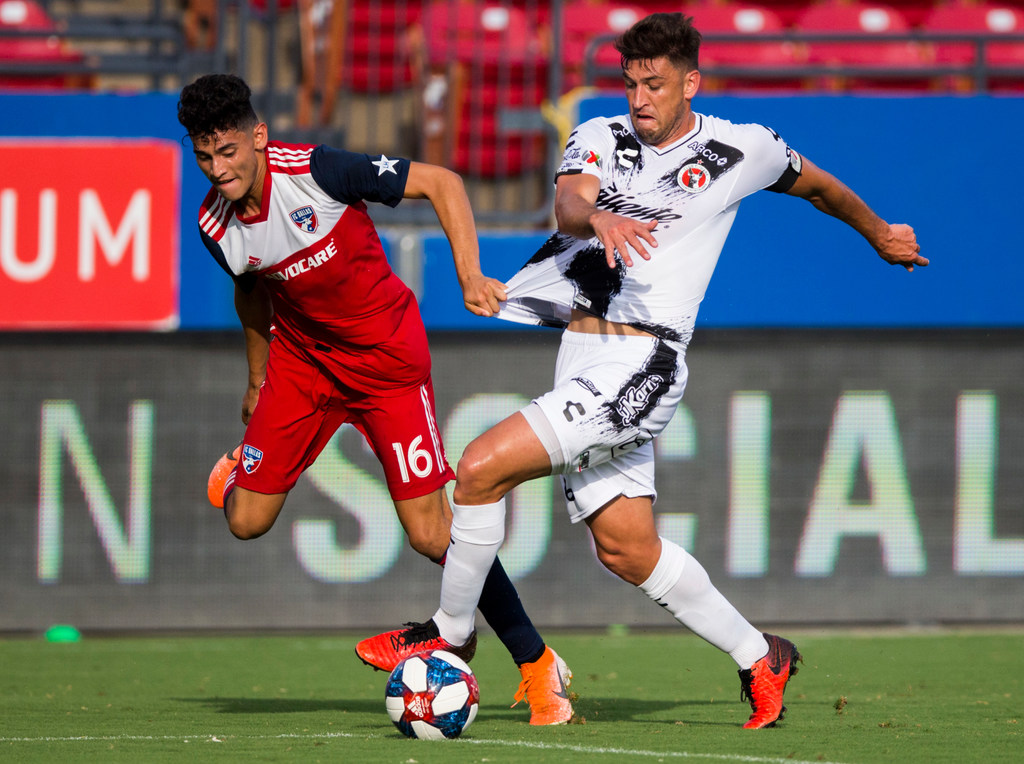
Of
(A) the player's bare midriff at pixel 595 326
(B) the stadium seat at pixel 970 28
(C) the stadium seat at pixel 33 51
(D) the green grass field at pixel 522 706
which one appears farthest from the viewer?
(B) the stadium seat at pixel 970 28

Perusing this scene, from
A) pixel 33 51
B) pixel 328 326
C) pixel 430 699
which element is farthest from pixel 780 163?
pixel 33 51

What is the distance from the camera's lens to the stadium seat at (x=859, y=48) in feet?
33.8

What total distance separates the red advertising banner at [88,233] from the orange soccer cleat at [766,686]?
450 centimetres

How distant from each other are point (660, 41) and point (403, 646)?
7.31 ft

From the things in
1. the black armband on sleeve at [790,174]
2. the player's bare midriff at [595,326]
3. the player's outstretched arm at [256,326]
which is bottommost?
the player's outstretched arm at [256,326]

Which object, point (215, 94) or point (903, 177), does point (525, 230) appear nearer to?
point (903, 177)

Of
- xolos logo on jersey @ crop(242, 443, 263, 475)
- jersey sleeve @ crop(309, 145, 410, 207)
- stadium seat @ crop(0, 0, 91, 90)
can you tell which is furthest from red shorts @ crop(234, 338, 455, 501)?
stadium seat @ crop(0, 0, 91, 90)

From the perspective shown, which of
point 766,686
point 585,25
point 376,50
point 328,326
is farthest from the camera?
point 585,25

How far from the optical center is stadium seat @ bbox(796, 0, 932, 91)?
33.8 ft

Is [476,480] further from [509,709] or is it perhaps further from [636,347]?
[509,709]

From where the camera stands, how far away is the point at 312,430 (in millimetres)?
5387

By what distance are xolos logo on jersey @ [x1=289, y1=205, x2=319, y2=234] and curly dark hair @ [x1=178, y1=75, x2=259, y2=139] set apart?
398 millimetres

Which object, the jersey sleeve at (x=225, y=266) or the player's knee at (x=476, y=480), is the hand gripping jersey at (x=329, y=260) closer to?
the jersey sleeve at (x=225, y=266)

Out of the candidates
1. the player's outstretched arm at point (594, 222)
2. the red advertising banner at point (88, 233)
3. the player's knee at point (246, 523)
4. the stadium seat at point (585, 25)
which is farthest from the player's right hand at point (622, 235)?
the stadium seat at point (585, 25)
